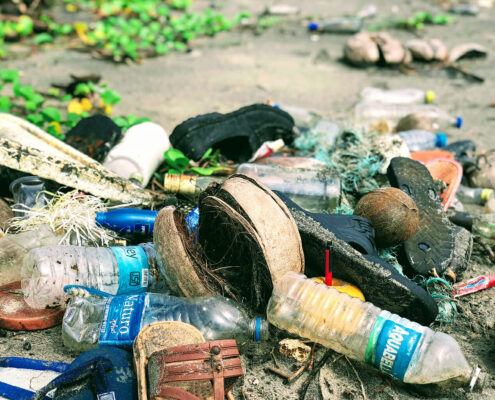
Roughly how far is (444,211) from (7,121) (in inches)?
116

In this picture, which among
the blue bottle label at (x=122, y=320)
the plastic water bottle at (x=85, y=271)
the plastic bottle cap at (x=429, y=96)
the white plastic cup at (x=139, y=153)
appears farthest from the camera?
the plastic bottle cap at (x=429, y=96)

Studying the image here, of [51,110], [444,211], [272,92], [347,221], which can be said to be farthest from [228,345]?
[272,92]

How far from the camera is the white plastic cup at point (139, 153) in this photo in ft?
11.6

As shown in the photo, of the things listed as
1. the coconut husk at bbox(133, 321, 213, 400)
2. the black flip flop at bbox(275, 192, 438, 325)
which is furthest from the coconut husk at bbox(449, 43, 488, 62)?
the coconut husk at bbox(133, 321, 213, 400)

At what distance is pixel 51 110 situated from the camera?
432cm

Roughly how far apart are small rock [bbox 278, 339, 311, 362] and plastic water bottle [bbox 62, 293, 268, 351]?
0.42 ft

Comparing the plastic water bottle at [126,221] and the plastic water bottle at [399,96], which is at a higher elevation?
the plastic water bottle at [399,96]

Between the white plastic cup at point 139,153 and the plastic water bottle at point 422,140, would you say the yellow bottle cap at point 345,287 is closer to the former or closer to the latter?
the white plastic cup at point 139,153

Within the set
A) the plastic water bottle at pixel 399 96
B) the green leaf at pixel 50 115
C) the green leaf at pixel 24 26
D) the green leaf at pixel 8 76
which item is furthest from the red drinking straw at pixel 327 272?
the green leaf at pixel 24 26

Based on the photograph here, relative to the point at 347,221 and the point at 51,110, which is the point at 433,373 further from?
the point at 51,110

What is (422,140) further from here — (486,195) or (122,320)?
(122,320)

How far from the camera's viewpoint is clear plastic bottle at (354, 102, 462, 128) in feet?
16.6

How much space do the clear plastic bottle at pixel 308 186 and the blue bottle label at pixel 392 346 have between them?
119cm

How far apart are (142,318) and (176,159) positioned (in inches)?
59.6
